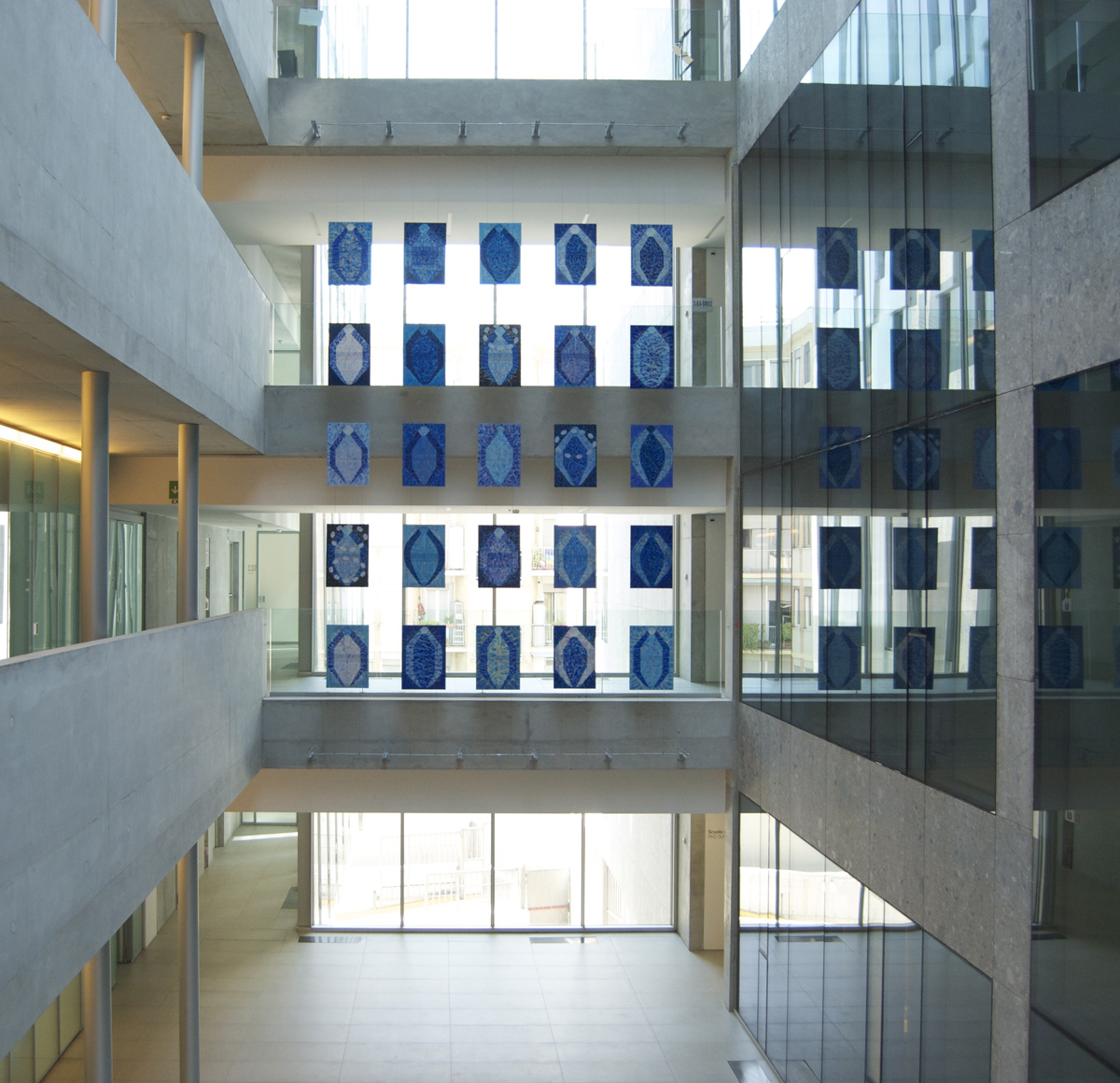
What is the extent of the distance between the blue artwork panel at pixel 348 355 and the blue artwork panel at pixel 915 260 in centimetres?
821

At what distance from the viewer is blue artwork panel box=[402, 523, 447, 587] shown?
1548 centimetres

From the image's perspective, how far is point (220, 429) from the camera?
13109 millimetres

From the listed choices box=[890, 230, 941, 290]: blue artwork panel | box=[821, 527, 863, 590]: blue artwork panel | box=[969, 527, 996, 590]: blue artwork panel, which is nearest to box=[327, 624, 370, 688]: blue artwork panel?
box=[821, 527, 863, 590]: blue artwork panel

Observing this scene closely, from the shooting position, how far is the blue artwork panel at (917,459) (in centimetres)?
902

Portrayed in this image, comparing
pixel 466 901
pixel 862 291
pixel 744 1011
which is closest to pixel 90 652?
pixel 862 291

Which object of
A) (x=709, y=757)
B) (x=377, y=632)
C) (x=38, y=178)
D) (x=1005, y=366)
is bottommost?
(x=709, y=757)

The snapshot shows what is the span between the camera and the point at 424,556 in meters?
15.5

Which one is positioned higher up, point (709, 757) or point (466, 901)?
point (709, 757)

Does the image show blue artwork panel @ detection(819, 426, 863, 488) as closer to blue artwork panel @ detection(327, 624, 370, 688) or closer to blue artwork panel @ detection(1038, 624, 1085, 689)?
blue artwork panel @ detection(1038, 624, 1085, 689)

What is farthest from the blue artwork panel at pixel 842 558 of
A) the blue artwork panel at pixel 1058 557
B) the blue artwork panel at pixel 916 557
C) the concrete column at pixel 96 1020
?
the concrete column at pixel 96 1020

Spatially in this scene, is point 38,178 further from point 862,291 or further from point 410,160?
point 410,160

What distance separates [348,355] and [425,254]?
196cm

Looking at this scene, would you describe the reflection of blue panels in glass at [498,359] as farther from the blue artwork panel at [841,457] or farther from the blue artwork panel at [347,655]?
the blue artwork panel at [841,457]

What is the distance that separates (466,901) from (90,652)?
1305cm
